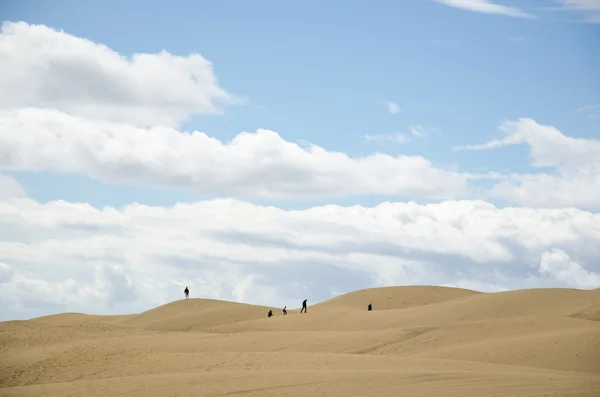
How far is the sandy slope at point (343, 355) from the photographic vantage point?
23886 mm

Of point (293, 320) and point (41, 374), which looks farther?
point (293, 320)

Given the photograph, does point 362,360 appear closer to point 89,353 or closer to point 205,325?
point 89,353

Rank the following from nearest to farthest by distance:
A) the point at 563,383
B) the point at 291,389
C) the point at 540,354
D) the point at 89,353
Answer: the point at 563,383 → the point at 291,389 → the point at 540,354 → the point at 89,353

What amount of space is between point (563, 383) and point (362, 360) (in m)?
8.50

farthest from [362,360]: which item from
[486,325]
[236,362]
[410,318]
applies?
[410,318]

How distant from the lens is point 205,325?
59594mm

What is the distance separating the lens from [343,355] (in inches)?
1188

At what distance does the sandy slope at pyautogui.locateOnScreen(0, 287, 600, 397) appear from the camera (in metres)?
23.9

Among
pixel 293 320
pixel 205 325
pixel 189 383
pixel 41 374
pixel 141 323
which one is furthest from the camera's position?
pixel 141 323

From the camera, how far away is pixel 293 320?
2047 inches

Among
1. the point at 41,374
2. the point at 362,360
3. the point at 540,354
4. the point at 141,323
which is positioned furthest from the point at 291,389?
the point at 141,323

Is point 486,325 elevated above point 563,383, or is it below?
above

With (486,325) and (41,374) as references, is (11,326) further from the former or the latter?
(486,325)

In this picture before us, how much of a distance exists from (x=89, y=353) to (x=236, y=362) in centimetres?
917
